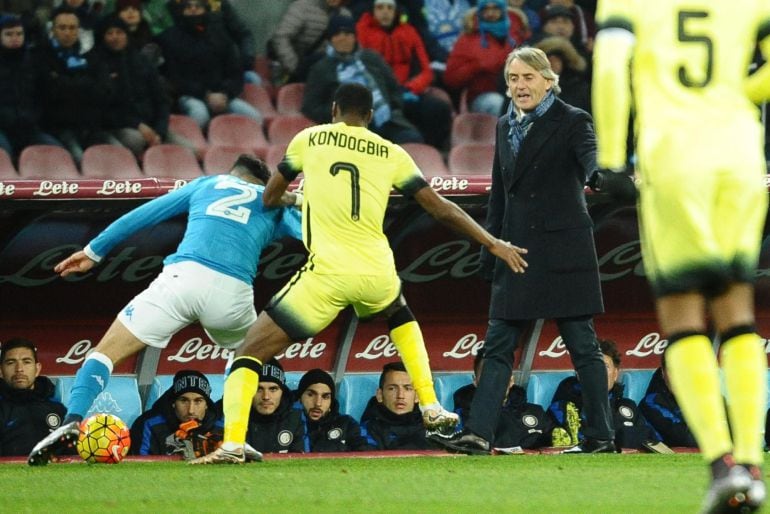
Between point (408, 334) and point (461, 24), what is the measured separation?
5.86 m

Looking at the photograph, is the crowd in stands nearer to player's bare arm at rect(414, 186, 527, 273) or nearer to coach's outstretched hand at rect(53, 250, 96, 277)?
coach's outstretched hand at rect(53, 250, 96, 277)

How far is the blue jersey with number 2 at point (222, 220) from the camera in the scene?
7992 millimetres

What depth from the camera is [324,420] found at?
375 inches

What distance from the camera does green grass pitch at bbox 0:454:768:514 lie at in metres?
5.25

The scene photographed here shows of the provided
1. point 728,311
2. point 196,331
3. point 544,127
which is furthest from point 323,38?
point 728,311

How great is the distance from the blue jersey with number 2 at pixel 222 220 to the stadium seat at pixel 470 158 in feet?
11.3

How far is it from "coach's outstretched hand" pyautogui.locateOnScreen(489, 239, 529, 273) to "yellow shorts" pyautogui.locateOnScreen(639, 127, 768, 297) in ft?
8.28

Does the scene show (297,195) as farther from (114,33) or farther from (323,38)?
(323,38)

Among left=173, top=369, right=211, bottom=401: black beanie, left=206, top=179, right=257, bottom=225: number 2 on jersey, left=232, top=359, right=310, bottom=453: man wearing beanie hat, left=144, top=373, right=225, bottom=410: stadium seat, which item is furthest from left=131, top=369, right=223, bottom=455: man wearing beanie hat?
left=206, top=179, right=257, bottom=225: number 2 on jersey

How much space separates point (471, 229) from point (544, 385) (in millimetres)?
3255

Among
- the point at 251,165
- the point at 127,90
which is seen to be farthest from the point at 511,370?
the point at 127,90

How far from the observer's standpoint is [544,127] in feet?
24.6

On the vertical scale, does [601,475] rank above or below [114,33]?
below

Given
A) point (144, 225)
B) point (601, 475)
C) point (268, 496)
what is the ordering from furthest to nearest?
point (144, 225) → point (601, 475) → point (268, 496)
